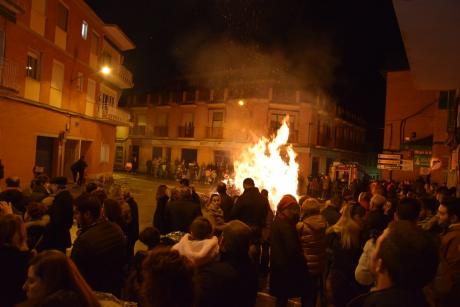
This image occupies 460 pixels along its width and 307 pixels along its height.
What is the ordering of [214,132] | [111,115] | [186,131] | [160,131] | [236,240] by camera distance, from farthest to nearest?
1. [160,131]
2. [186,131]
3. [214,132]
4. [111,115]
5. [236,240]

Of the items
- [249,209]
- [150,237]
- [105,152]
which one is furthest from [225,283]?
[105,152]

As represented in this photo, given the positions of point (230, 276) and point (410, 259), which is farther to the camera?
point (230, 276)

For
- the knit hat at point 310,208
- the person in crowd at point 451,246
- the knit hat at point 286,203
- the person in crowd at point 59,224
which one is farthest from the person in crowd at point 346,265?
the person in crowd at point 59,224

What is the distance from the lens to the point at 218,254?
3605mm

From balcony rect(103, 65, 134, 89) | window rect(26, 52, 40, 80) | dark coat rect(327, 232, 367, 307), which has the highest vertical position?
balcony rect(103, 65, 134, 89)

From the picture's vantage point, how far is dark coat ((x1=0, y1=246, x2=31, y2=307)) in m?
3.06

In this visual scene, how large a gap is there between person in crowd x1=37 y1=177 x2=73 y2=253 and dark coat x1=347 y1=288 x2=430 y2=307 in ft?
14.7

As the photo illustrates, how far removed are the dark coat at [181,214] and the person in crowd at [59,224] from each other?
1511 mm

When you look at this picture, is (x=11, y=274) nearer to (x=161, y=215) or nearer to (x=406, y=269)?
(x=406, y=269)

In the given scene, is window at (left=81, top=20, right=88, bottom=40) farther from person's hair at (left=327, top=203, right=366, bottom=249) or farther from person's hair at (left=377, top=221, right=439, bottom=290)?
person's hair at (left=377, top=221, right=439, bottom=290)

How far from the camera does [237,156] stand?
35094 millimetres

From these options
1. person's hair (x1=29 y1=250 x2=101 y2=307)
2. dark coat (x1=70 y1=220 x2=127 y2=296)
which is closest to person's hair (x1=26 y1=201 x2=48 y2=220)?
dark coat (x1=70 y1=220 x2=127 y2=296)

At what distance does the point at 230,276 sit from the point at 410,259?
1611mm

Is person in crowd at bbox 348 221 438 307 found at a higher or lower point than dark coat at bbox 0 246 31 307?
higher
